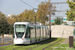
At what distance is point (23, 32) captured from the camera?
83.1 ft

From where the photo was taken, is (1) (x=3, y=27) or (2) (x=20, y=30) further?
(1) (x=3, y=27)

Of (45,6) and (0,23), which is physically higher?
(45,6)

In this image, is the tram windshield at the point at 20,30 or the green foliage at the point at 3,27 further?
the green foliage at the point at 3,27

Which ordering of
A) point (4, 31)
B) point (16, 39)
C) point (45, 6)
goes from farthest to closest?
1. point (45, 6)
2. point (4, 31)
3. point (16, 39)

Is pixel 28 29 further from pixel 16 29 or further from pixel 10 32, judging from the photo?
pixel 10 32

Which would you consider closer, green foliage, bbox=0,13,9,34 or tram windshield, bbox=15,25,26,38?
tram windshield, bbox=15,25,26,38

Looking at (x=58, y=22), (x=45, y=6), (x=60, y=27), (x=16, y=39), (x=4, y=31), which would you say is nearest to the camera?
(x=16, y=39)

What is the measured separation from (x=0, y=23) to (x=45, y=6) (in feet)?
97.3

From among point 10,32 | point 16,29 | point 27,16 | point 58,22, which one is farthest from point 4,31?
point 58,22

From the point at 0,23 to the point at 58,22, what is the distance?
248 ft

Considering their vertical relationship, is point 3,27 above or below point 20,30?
below

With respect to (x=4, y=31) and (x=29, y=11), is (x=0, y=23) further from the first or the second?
(x=29, y=11)

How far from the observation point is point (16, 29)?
25.8m

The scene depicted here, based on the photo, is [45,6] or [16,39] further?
[45,6]
